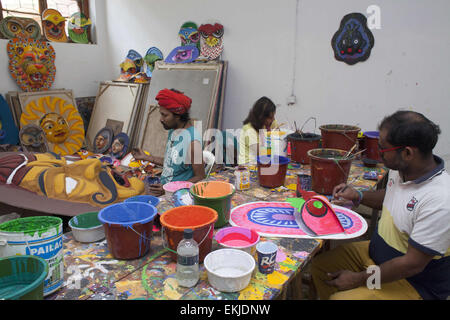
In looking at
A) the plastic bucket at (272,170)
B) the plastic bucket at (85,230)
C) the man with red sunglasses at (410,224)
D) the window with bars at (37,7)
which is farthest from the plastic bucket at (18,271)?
the window with bars at (37,7)

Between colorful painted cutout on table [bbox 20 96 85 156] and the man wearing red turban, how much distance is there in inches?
140

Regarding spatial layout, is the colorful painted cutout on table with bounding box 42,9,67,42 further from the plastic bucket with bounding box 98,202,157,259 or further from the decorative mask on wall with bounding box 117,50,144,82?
the plastic bucket with bounding box 98,202,157,259

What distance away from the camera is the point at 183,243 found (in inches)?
51.7

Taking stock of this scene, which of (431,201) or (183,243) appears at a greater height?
(431,201)

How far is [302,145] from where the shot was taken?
3.00 meters

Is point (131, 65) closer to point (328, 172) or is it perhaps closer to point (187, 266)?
point (328, 172)

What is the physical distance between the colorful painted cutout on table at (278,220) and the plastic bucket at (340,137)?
3.55 feet

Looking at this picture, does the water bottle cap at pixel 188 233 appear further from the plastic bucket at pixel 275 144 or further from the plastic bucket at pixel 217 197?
the plastic bucket at pixel 275 144

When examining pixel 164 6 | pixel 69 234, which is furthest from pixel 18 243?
pixel 164 6

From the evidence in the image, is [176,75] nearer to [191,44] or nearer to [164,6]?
[191,44]

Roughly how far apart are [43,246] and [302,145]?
235 centimetres

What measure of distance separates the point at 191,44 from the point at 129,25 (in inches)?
64.2

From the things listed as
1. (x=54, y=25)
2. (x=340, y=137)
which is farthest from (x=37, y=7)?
(x=340, y=137)

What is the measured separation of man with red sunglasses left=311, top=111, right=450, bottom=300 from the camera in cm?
144
